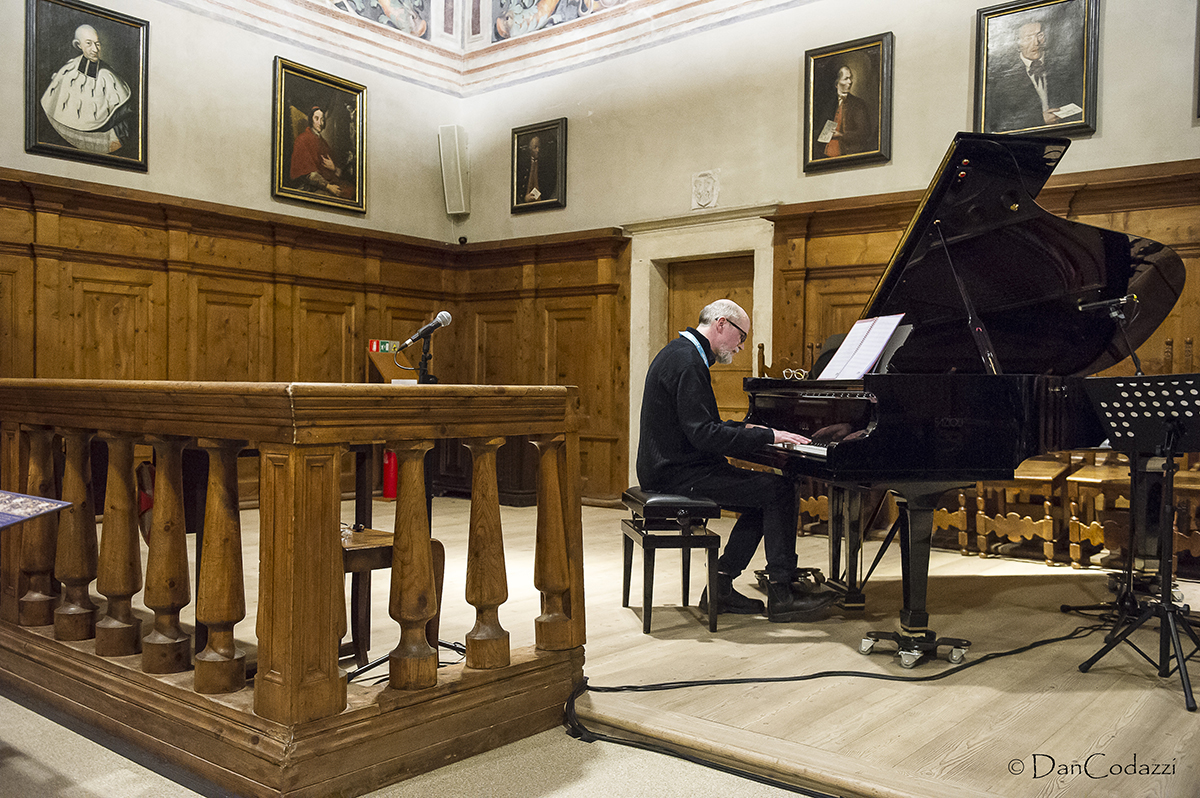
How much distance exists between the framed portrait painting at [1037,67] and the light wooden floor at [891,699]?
3.25 meters

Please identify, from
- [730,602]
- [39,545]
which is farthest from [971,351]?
[39,545]

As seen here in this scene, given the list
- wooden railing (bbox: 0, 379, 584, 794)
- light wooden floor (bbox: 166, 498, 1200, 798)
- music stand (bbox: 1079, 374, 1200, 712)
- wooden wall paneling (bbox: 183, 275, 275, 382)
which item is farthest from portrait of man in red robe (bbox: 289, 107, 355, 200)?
music stand (bbox: 1079, 374, 1200, 712)

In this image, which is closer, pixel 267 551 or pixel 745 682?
pixel 267 551

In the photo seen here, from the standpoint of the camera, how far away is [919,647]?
3.54m

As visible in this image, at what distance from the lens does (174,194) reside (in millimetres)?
7645

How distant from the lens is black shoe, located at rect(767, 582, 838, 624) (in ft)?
13.6

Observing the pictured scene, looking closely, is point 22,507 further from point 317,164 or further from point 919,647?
point 317,164

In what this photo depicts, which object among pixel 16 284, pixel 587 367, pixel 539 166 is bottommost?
pixel 587 367

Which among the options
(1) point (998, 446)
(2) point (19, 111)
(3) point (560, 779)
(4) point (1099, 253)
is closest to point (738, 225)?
(4) point (1099, 253)

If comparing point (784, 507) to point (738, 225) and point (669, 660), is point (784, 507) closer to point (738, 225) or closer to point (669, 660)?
point (669, 660)

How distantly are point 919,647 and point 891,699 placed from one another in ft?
1.51

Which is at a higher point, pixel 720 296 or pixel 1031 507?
pixel 720 296

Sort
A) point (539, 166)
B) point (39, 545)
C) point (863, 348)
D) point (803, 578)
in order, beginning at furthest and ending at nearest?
point (539, 166), point (803, 578), point (863, 348), point (39, 545)

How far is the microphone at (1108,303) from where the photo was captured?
4.04 metres
